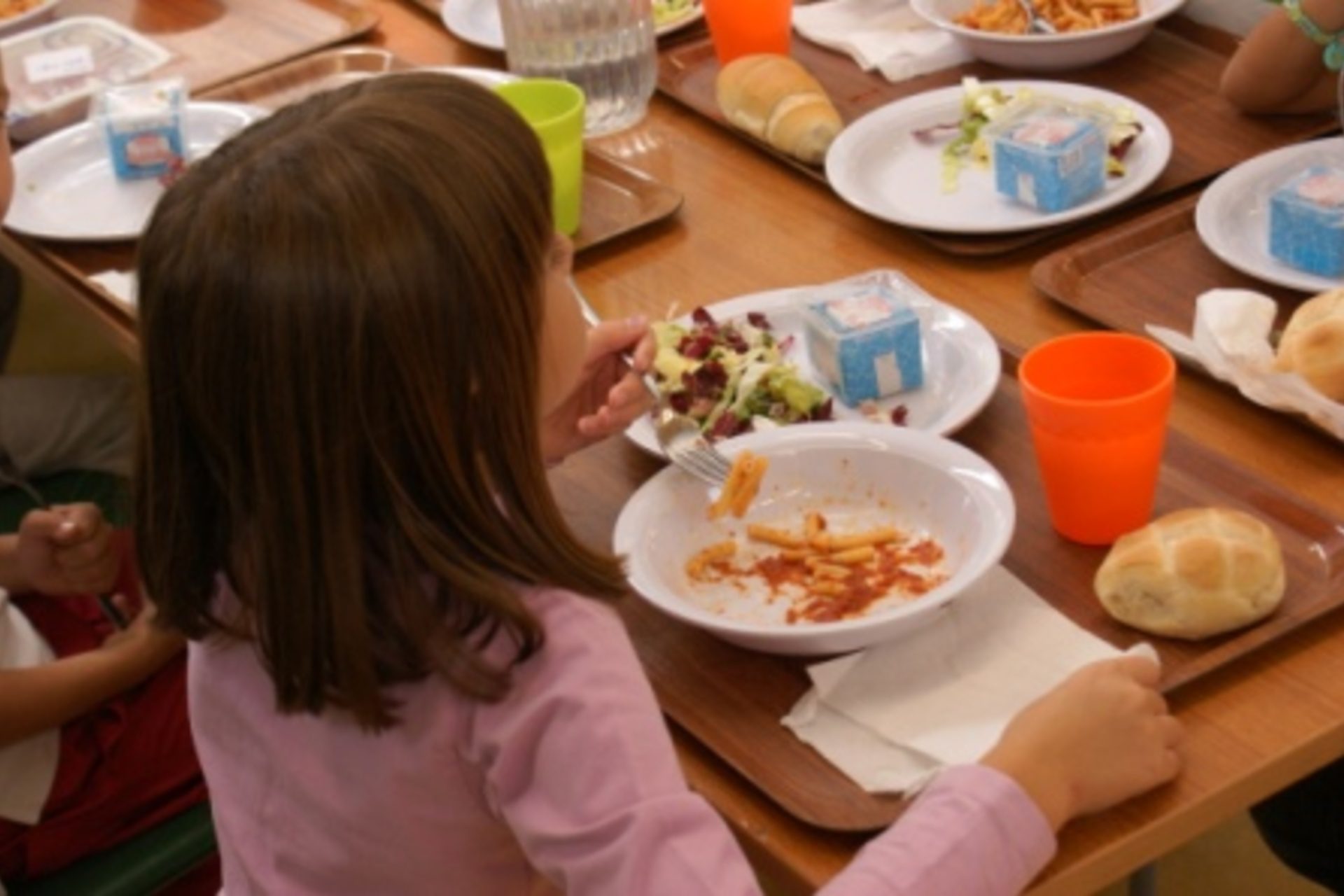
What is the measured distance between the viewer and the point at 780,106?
1.91m

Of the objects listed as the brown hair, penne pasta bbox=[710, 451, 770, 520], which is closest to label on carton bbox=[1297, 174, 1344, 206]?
penne pasta bbox=[710, 451, 770, 520]

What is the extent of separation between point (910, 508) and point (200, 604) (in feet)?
1.59

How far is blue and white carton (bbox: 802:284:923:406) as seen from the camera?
1485 millimetres

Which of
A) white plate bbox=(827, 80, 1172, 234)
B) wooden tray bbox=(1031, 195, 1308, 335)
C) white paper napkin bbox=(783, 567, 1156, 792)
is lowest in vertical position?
white plate bbox=(827, 80, 1172, 234)

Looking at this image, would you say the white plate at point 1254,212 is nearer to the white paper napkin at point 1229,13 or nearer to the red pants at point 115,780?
the white paper napkin at point 1229,13

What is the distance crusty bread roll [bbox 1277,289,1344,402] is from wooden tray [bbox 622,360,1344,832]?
0.30ft

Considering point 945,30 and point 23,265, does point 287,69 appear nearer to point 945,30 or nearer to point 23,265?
point 23,265

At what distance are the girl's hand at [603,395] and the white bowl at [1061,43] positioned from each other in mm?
678

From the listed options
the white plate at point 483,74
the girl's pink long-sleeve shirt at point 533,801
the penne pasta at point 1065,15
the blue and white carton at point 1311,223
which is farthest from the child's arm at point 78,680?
the penne pasta at point 1065,15

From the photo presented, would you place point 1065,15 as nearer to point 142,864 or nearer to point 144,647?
point 144,647

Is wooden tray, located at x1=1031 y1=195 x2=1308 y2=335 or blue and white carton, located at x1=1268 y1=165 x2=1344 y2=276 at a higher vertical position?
blue and white carton, located at x1=1268 y1=165 x2=1344 y2=276

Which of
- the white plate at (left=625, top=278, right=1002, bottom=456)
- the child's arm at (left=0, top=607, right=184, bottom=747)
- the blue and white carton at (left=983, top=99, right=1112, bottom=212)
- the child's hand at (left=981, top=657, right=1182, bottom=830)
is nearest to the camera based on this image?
the child's hand at (left=981, top=657, right=1182, bottom=830)

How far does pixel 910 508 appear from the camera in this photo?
1.36 m

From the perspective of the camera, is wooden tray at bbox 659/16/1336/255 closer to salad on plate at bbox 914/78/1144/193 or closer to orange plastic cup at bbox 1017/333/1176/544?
salad on plate at bbox 914/78/1144/193
